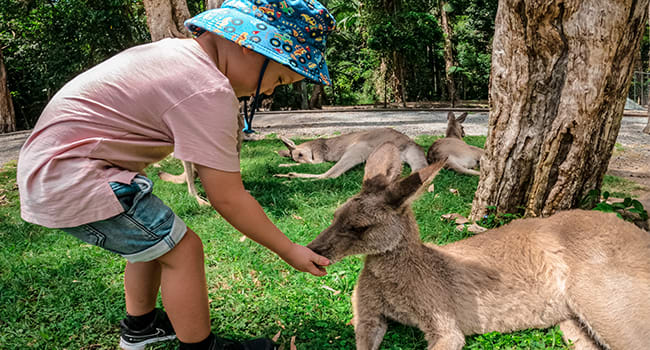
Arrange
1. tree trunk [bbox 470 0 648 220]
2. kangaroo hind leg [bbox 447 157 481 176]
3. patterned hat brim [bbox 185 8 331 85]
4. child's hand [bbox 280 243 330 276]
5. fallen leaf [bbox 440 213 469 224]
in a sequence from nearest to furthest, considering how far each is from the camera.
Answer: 1. patterned hat brim [bbox 185 8 331 85]
2. child's hand [bbox 280 243 330 276]
3. tree trunk [bbox 470 0 648 220]
4. fallen leaf [bbox 440 213 469 224]
5. kangaroo hind leg [bbox 447 157 481 176]

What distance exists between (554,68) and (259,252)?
7.77ft

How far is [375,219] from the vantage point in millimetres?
2064

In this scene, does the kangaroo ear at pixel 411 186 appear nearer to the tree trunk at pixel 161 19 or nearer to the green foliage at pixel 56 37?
the tree trunk at pixel 161 19

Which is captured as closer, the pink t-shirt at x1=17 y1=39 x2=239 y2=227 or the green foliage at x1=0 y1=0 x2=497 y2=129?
the pink t-shirt at x1=17 y1=39 x2=239 y2=227

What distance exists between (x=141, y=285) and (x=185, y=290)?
500 mm

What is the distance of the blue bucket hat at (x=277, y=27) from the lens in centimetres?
168

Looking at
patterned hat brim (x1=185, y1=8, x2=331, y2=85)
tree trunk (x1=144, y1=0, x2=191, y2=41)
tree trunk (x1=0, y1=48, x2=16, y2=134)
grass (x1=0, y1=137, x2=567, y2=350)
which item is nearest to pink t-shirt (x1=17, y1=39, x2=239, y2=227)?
patterned hat brim (x1=185, y1=8, x2=331, y2=85)

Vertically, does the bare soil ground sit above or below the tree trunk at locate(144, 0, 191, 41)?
below

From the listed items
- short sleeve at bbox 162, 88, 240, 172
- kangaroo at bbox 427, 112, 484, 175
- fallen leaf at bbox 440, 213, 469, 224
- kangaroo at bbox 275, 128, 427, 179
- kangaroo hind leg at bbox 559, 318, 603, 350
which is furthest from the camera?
kangaroo at bbox 275, 128, 427, 179

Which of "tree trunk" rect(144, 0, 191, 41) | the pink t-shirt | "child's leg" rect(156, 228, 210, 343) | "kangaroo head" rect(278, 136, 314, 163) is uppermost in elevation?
"tree trunk" rect(144, 0, 191, 41)

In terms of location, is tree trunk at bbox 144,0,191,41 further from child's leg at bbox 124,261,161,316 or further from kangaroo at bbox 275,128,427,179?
child's leg at bbox 124,261,161,316

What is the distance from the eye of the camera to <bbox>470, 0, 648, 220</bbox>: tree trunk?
261 centimetres

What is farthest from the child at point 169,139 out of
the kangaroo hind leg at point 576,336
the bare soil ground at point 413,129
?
the bare soil ground at point 413,129

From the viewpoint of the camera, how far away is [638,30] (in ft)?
8.63
